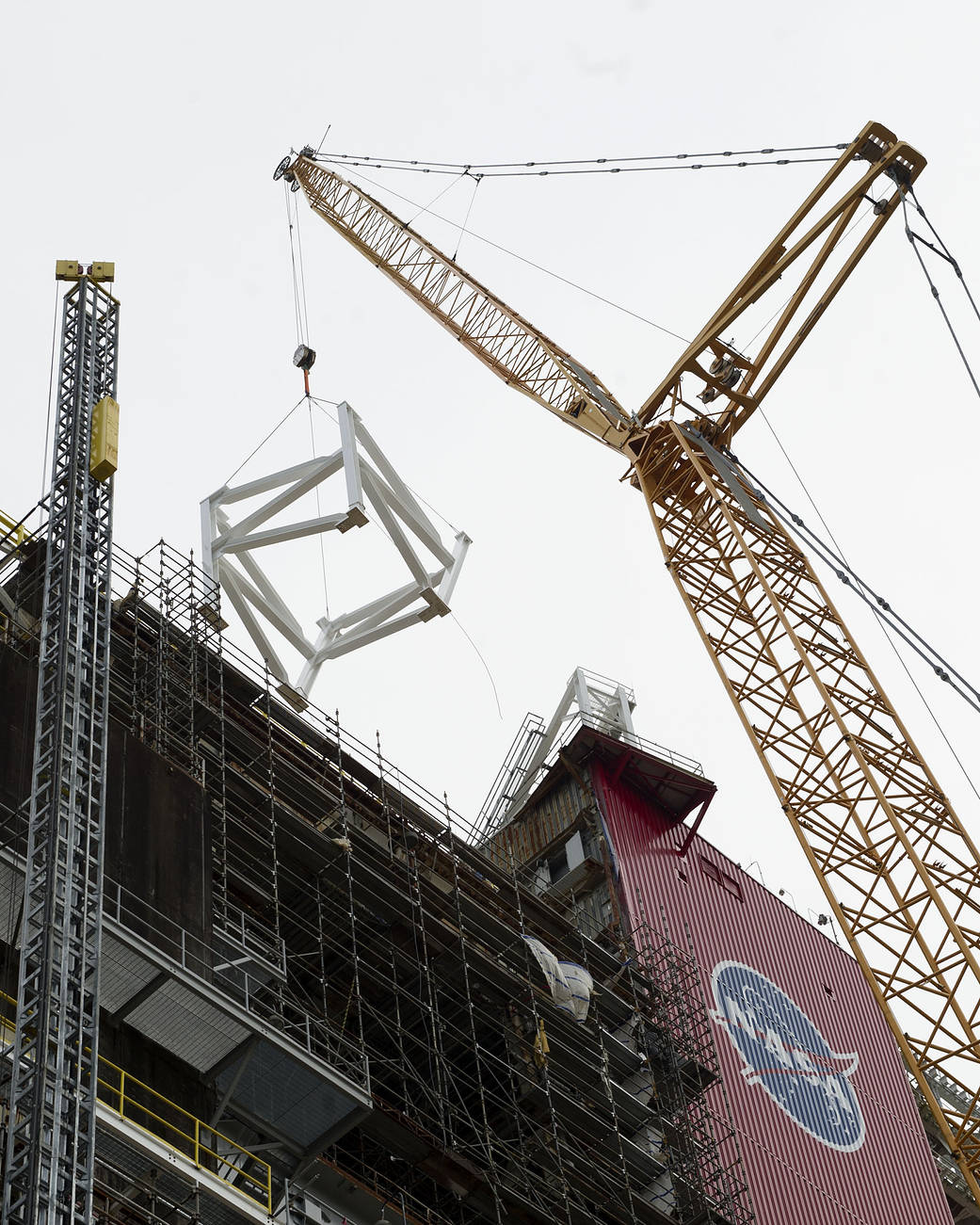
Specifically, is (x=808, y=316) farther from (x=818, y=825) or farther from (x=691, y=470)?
(x=818, y=825)

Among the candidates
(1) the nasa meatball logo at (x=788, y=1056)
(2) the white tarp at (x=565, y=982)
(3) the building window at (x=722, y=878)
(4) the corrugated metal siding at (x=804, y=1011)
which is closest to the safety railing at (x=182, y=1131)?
(2) the white tarp at (x=565, y=982)

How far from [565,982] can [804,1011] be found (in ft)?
55.3

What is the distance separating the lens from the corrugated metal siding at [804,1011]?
181 ft

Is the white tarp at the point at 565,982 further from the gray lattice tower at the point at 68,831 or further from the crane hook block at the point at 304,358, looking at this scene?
the crane hook block at the point at 304,358

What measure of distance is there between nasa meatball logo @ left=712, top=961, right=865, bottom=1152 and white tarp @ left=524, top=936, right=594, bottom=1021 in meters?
9.48

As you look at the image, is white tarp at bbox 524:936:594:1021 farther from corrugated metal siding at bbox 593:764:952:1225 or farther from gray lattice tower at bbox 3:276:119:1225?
gray lattice tower at bbox 3:276:119:1225

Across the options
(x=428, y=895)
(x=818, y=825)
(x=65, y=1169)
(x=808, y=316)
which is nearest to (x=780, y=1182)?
(x=818, y=825)

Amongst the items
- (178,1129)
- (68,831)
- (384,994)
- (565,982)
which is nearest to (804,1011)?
(565,982)

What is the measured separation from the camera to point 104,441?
38.8m

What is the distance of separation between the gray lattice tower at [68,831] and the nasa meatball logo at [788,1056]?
2799 centimetres

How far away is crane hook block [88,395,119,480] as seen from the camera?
126ft

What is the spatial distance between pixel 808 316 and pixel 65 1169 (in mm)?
41794

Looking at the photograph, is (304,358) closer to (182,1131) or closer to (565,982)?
(565,982)

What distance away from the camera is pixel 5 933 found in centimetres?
3281
